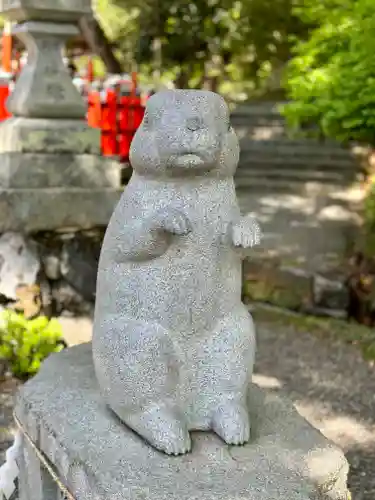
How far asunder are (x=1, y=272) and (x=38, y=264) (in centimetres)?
28

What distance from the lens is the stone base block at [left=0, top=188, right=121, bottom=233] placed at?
499cm

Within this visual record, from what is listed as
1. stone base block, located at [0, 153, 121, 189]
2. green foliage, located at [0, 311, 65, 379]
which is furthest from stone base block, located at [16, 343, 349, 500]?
stone base block, located at [0, 153, 121, 189]

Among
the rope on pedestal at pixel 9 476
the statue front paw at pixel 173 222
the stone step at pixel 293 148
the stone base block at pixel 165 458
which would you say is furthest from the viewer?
the stone step at pixel 293 148

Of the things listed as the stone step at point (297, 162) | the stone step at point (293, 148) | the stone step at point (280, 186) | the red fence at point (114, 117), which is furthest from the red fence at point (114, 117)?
the stone step at point (293, 148)

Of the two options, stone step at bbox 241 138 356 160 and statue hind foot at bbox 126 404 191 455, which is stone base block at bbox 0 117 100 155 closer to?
statue hind foot at bbox 126 404 191 455

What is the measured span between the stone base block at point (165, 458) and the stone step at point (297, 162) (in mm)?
9333

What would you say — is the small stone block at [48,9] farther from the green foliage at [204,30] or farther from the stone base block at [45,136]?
the green foliage at [204,30]

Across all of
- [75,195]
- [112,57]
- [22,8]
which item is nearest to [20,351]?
[75,195]

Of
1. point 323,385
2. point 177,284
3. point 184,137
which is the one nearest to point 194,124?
point 184,137

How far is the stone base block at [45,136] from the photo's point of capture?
516cm

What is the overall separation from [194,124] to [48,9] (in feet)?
9.86

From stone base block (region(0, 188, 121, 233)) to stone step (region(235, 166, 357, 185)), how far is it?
683 centimetres

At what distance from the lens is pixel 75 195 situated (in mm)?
5188

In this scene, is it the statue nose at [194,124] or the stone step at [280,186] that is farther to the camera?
the stone step at [280,186]
